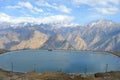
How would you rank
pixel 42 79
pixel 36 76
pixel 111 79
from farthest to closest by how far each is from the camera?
1. pixel 111 79
2. pixel 36 76
3. pixel 42 79

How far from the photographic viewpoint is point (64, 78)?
82250 millimetres

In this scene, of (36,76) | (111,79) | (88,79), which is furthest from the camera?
(111,79)

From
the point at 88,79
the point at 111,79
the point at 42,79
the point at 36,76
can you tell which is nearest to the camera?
the point at 42,79

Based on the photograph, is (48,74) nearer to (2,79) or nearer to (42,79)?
(42,79)

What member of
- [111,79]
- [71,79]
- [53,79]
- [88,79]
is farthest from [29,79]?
[111,79]

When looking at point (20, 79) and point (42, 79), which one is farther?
point (20, 79)

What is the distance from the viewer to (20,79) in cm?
8412

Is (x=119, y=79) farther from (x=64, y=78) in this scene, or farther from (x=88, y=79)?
(x=64, y=78)

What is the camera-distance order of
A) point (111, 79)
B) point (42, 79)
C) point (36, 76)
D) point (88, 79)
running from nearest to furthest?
point (42, 79) < point (36, 76) < point (88, 79) < point (111, 79)

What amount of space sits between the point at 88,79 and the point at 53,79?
1612 centimetres

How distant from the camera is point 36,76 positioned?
83.2 metres

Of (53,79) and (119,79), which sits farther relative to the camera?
(119,79)

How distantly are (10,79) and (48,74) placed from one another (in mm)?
14064

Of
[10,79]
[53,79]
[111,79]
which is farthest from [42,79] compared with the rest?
[111,79]
